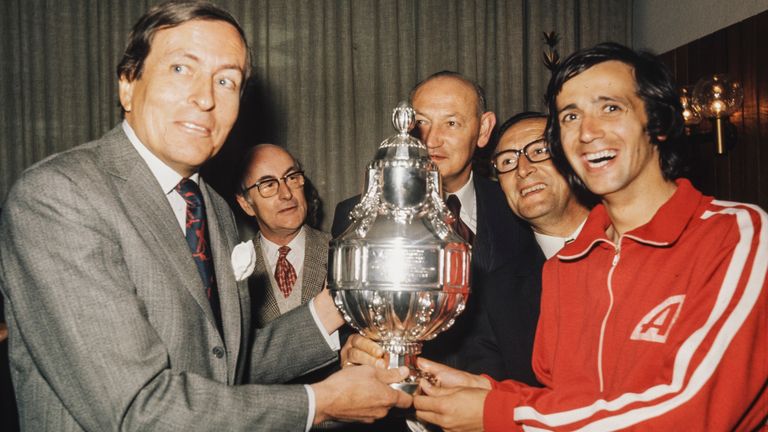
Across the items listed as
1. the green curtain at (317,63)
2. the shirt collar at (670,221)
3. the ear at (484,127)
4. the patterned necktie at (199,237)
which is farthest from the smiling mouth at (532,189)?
the green curtain at (317,63)

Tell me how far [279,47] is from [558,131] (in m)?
3.48

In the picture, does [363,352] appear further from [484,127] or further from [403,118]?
[484,127]

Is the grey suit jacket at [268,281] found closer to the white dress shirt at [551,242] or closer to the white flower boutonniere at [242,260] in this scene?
the white dress shirt at [551,242]

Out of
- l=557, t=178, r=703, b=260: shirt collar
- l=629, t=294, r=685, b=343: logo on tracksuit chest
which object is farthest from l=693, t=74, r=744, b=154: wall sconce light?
l=629, t=294, r=685, b=343: logo on tracksuit chest

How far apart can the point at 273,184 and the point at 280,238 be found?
13.4 inches

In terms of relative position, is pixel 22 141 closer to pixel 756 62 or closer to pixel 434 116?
pixel 434 116

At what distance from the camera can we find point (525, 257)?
243cm

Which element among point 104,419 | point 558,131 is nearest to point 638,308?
point 558,131

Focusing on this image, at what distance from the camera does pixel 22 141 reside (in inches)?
188

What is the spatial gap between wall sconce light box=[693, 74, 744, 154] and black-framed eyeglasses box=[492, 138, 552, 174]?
1.54 meters

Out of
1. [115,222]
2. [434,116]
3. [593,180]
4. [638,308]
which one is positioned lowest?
[638,308]

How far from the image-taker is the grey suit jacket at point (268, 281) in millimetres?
3291

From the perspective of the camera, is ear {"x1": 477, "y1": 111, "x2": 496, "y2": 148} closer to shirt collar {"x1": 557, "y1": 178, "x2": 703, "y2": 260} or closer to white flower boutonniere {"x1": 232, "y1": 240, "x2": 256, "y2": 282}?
shirt collar {"x1": 557, "y1": 178, "x2": 703, "y2": 260}

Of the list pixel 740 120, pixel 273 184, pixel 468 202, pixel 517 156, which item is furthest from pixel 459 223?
pixel 740 120
